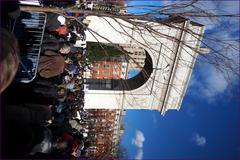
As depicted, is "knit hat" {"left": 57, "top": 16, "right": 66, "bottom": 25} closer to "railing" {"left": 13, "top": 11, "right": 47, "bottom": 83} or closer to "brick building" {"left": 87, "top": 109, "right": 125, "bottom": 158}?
"railing" {"left": 13, "top": 11, "right": 47, "bottom": 83}

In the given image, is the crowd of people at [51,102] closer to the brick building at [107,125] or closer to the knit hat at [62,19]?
the knit hat at [62,19]

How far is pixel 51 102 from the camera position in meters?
12.9

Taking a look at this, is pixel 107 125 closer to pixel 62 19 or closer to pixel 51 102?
pixel 51 102

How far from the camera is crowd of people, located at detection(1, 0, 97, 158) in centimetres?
830

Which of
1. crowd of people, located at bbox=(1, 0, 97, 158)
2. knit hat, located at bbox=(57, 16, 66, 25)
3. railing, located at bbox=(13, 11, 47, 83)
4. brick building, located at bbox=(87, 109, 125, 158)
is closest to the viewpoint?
crowd of people, located at bbox=(1, 0, 97, 158)

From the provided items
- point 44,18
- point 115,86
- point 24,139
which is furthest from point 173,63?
point 24,139

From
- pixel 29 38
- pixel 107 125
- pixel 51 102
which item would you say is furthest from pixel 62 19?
pixel 107 125

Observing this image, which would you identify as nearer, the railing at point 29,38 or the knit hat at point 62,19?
the railing at point 29,38

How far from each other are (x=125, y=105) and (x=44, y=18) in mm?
7808

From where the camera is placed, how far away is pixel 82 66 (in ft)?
54.7

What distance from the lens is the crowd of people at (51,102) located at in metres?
8.30

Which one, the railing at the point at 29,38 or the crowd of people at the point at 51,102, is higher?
the railing at the point at 29,38

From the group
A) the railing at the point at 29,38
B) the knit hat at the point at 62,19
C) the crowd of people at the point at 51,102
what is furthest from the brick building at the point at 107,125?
the railing at the point at 29,38

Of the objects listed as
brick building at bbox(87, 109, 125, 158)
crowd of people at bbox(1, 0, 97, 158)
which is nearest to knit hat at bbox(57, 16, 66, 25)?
crowd of people at bbox(1, 0, 97, 158)
